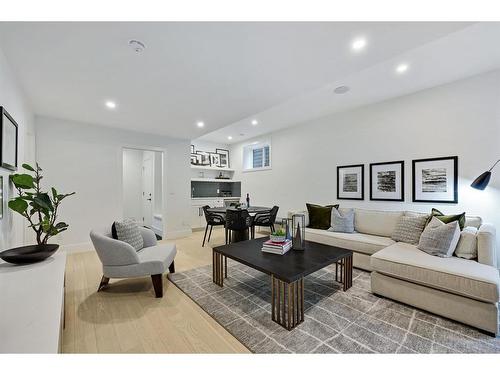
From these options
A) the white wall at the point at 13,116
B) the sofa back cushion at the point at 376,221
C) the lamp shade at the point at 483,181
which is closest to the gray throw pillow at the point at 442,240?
the lamp shade at the point at 483,181

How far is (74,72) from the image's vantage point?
2238 millimetres

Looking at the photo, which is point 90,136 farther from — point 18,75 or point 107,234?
point 107,234

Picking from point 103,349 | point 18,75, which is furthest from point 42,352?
point 18,75

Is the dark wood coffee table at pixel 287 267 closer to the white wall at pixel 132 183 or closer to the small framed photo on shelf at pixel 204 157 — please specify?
the small framed photo on shelf at pixel 204 157

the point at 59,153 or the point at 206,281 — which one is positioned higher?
the point at 59,153

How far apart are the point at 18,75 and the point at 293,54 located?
115 inches

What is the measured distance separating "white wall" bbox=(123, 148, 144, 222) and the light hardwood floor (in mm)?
3561

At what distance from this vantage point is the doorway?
5637 mm

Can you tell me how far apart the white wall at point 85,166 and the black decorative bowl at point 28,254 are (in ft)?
7.57

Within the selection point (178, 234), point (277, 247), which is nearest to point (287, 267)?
point (277, 247)

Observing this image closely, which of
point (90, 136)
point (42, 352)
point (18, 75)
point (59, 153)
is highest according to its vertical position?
point (18, 75)

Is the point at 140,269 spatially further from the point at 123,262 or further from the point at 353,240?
the point at 353,240
